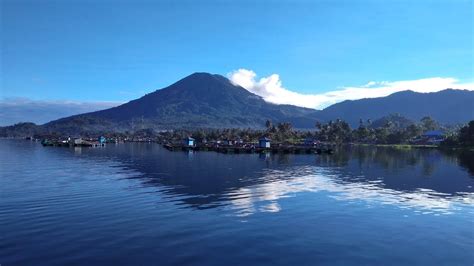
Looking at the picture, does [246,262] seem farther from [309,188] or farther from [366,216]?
[309,188]

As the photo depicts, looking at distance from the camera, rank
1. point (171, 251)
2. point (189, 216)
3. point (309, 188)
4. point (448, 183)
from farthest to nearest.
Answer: point (448, 183), point (309, 188), point (189, 216), point (171, 251)

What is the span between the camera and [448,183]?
52844 mm

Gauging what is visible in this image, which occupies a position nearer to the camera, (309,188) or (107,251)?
(107,251)

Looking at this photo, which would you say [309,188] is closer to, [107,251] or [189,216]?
[189,216]

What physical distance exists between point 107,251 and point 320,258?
468 inches

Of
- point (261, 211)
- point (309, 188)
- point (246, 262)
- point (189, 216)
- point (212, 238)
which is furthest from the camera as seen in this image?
point (309, 188)

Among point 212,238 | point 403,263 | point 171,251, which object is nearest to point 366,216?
A: point 403,263

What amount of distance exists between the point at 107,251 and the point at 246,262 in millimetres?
7879

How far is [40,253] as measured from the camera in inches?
814

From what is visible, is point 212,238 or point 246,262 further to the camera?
point 212,238

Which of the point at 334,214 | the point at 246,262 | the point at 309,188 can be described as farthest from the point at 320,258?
the point at 309,188

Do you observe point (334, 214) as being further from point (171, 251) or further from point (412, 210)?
point (171, 251)

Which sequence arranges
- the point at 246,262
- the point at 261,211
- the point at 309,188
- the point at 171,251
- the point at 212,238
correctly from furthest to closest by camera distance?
the point at 309,188
the point at 261,211
the point at 212,238
the point at 171,251
the point at 246,262

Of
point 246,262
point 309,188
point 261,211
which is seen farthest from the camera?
point 309,188
